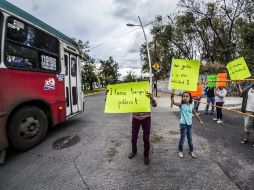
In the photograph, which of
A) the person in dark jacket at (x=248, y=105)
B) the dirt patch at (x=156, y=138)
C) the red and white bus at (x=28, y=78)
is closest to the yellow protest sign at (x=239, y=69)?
the person in dark jacket at (x=248, y=105)

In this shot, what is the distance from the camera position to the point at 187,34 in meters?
27.5

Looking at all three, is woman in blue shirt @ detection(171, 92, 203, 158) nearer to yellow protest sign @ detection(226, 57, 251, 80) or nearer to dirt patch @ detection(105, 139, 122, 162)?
dirt patch @ detection(105, 139, 122, 162)

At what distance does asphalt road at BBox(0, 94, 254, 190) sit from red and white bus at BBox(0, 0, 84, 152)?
555 millimetres

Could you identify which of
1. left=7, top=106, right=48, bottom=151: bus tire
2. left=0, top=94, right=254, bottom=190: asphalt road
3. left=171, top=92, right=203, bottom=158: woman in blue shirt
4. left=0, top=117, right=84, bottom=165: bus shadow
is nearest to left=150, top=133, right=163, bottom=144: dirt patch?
left=0, top=94, right=254, bottom=190: asphalt road

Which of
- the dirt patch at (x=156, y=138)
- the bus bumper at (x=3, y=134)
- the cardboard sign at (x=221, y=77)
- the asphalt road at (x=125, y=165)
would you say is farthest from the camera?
the cardboard sign at (x=221, y=77)

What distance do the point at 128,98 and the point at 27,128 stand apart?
99.2 inches

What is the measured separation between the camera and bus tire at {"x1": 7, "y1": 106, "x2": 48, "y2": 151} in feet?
15.1

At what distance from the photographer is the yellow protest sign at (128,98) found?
4.28 metres

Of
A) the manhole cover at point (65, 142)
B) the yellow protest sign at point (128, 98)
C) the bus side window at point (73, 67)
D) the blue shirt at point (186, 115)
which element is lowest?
the manhole cover at point (65, 142)

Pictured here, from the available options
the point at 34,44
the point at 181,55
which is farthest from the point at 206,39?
the point at 34,44

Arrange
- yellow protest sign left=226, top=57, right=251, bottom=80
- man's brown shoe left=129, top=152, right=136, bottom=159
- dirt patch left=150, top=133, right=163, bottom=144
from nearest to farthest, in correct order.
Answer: man's brown shoe left=129, top=152, right=136, bottom=159, yellow protest sign left=226, top=57, right=251, bottom=80, dirt patch left=150, top=133, right=163, bottom=144

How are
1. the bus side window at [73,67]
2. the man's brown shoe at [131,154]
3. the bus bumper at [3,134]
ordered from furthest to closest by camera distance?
the bus side window at [73,67], the man's brown shoe at [131,154], the bus bumper at [3,134]

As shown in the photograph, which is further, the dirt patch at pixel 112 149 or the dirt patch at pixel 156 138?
the dirt patch at pixel 156 138

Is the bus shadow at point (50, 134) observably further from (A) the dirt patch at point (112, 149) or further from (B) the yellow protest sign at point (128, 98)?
(B) the yellow protest sign at point (128, 98)
